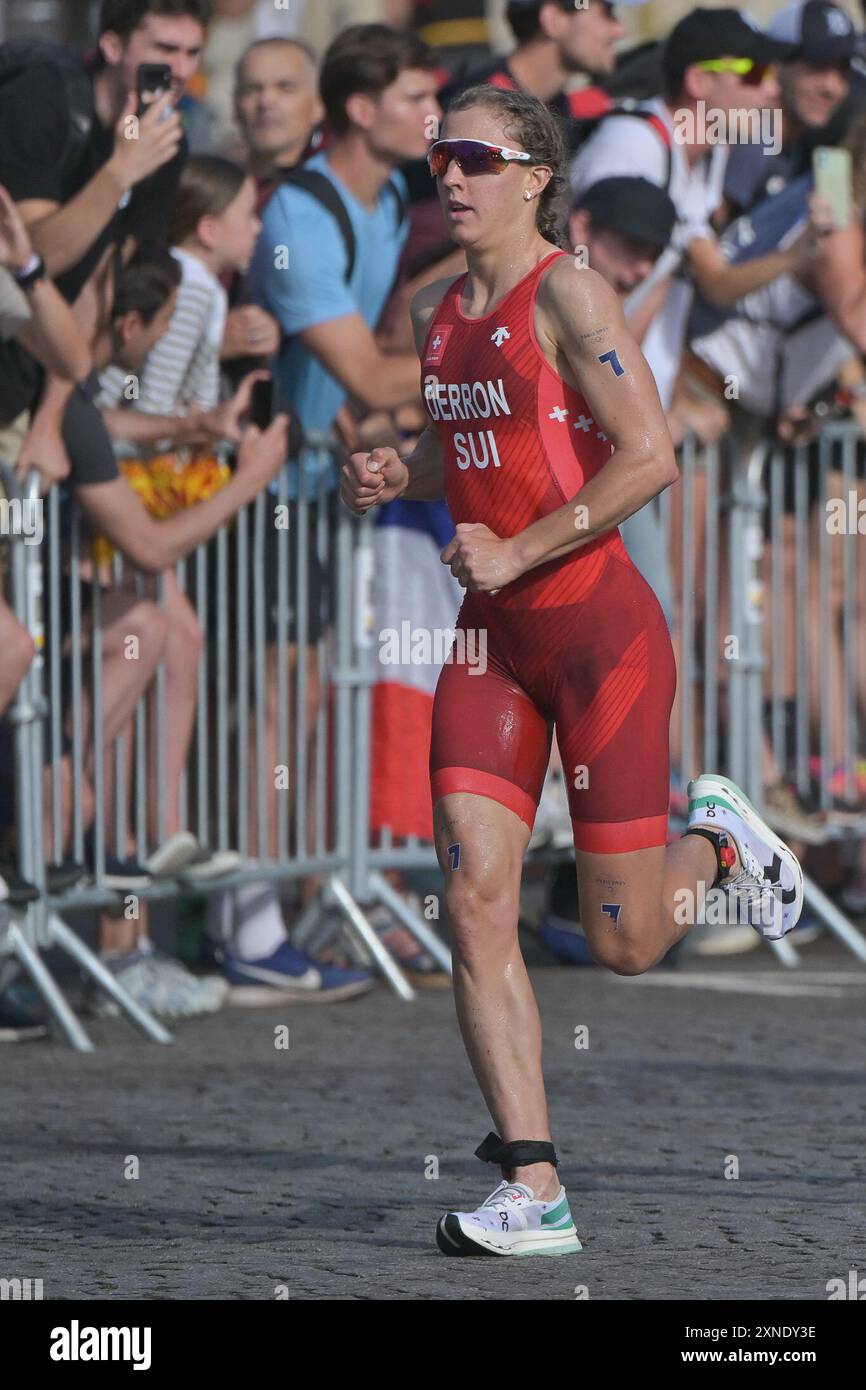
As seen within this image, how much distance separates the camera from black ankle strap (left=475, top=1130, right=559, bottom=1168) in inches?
211

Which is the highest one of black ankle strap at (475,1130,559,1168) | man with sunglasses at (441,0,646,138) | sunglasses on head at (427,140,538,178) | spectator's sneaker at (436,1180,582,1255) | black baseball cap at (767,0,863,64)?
black baseball cap at (767,0,863,64)

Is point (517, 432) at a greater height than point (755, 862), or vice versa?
point (517, 432)

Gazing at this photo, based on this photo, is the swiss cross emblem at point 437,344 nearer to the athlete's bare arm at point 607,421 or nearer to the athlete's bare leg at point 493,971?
the athlete's bare arm at point 607,421

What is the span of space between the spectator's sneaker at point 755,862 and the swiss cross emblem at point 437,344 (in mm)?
1206

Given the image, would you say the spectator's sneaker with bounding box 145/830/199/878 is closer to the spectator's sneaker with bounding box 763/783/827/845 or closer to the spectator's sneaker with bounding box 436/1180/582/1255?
A: the spectator's sneaker with bounding box 763/783/827/845

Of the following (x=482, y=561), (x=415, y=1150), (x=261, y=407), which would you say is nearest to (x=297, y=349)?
(x=261, y=407)

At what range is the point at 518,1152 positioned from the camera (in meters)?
5.36

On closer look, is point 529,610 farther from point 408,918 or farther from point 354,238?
point 408,918

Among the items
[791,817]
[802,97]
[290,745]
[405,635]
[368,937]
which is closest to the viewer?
[368,937]

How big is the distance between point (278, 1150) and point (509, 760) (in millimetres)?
1407

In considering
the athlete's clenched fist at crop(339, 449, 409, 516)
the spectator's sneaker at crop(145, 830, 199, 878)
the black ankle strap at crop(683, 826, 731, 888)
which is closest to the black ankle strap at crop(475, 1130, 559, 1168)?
the black ankle strap at crop(683, 826, 731, 888)

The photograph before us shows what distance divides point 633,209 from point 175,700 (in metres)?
2.34

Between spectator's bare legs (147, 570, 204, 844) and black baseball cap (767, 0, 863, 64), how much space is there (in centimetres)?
390

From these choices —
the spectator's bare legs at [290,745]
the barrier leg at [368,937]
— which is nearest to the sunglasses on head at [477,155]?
the spectator's bare legs at [290,745]
